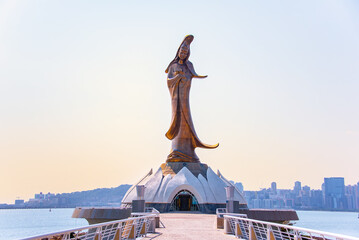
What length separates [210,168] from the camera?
1157 inches

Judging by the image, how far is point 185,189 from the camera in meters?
26.7

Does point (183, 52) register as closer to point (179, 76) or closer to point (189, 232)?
point (179, 76)

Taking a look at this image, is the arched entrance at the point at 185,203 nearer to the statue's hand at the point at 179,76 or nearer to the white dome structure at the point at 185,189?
the white dome structure at the point at 185,189

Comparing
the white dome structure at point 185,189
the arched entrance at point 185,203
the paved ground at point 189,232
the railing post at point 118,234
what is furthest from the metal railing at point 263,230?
the arched entrance at point 185,203

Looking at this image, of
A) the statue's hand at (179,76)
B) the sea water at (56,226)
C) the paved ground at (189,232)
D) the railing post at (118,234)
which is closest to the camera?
the railing post at (118,234)

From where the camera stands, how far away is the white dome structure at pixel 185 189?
85.0 ft

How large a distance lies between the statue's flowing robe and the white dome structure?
224 centimetres

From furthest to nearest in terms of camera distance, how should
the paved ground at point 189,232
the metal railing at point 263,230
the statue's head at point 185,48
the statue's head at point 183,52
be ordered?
the statue's head at point 183,52 < the statue's head at point 185,48 < the paved ground at point 189,232 < the metal railing at point 263,230

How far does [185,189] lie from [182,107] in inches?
279

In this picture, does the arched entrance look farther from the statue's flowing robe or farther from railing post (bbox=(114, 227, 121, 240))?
railing post (bbox=(114, 227, 121, 240))

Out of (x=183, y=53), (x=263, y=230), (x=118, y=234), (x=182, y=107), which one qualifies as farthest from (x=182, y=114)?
(x=118, y=234)

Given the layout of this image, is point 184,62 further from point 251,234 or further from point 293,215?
point 251,234

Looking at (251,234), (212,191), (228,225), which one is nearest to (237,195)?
(212,191)

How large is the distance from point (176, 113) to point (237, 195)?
810 centimetres
